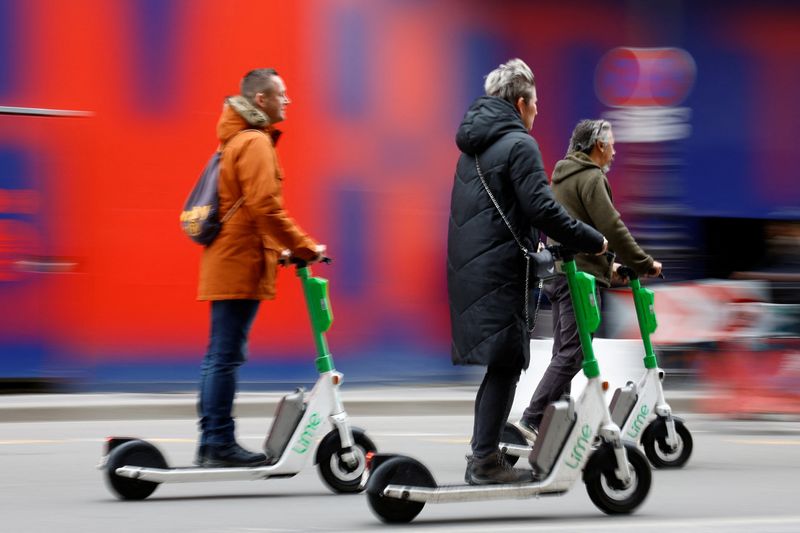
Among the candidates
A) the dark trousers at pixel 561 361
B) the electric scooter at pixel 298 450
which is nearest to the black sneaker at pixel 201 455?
the electric scooter at pixel 298 450

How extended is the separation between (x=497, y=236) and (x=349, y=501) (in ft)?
4.59

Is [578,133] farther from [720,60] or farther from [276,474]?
[720,60]

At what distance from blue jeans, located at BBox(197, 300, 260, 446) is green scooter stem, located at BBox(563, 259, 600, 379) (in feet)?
4.74

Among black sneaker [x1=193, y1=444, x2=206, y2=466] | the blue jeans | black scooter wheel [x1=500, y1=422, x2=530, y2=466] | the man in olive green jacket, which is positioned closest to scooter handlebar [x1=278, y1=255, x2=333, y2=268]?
the blue jeans

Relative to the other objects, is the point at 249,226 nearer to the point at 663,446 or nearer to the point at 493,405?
the point at 493,405

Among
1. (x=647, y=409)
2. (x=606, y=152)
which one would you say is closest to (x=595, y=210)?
(x=606, y=152)

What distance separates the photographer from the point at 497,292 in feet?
19.9

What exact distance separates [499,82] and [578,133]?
1.87 metres

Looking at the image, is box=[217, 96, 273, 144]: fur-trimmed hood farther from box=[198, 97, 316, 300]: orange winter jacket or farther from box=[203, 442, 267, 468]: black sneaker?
box=[203, 442, 267, 468]: black sneaker

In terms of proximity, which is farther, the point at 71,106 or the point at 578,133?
the point at 71,106

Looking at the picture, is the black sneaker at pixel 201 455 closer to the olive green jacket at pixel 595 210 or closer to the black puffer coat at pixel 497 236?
the black puffer coat at pixel 497 236

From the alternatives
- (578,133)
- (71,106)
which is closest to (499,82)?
(578,133)

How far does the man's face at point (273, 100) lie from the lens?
6.88 m

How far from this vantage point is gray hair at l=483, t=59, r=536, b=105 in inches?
248
